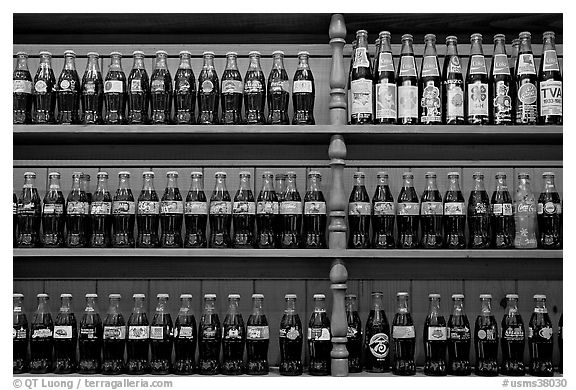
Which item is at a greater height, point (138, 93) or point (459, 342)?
point (138, 93)

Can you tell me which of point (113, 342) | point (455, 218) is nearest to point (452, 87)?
point (455, 218)

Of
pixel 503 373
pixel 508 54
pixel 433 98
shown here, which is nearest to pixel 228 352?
pixel 503 373

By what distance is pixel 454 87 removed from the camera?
7.98 ft

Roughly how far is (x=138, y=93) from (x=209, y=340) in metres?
0.76

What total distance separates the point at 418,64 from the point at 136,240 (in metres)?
1.03

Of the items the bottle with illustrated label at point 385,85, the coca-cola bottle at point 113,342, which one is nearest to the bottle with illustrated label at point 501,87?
the bottle with illustrated label at point 385,85

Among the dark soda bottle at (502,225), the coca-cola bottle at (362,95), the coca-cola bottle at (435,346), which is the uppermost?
the coca-cola bottle at (362,95)

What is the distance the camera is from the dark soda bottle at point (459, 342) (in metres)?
2.39

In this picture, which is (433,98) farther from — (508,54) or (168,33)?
(168,33)

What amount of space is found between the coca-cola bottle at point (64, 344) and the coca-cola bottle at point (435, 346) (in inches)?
40.6

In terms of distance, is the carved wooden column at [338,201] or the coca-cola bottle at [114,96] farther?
the coca-cola bottle at [114,96]

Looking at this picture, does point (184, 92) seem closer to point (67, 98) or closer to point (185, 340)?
point (67, 98)

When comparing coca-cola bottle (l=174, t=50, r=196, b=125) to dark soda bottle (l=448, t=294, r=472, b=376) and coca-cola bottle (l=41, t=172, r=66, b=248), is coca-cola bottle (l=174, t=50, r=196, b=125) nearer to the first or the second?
coca-cola bottle (l=41, t=172, r=66, b=248)

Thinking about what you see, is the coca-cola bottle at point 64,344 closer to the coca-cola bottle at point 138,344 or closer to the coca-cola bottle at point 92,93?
the coca-cola bottle at point 138,344
